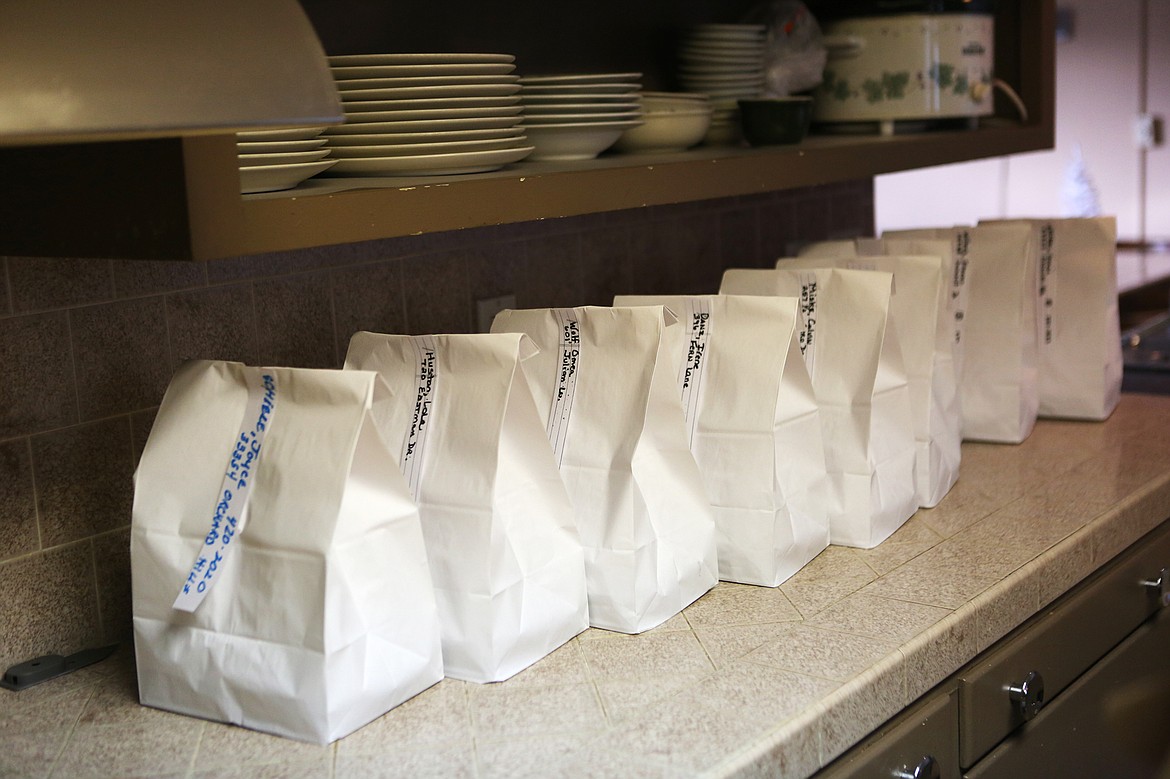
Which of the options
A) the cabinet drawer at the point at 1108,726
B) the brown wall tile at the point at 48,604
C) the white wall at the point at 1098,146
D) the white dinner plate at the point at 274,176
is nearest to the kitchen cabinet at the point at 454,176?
the white dinner plate at the point at 274,176

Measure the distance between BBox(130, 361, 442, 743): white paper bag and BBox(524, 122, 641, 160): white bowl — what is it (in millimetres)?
445

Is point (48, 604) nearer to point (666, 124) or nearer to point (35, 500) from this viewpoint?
point (35, 500)

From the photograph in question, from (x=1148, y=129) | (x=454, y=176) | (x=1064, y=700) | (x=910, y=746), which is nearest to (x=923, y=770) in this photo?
(x=910, y=746)

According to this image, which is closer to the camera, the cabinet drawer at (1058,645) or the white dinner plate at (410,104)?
the white dinner plate at (410,104)

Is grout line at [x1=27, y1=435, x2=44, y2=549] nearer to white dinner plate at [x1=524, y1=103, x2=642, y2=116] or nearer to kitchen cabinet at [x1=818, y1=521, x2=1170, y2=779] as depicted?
white dinner plate at [x1=524, y1=103, x2=642, y2=116]

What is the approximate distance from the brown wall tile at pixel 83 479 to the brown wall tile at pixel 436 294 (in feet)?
1.24

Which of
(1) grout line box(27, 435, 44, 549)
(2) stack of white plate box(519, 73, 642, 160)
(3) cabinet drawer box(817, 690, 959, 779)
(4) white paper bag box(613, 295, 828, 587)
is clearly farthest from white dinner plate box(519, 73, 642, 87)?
(3) cabinet drawer box(817, 690, 959, 779)

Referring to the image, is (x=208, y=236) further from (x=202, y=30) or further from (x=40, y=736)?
(x=40, y=736)

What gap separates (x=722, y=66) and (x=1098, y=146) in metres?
3.56

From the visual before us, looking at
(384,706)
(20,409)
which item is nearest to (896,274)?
(384,706)

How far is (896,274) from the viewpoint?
1379mm

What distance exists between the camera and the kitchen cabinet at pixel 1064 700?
3.42ft

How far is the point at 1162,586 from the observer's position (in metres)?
1.46

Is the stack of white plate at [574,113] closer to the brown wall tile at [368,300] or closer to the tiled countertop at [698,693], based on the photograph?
the brown wall tile at [368,300]
